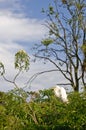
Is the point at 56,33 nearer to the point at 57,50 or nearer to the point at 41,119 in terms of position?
the point at 57,50

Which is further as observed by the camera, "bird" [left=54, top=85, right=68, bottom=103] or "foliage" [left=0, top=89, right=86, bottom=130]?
"bird" [left=54, top=85, right=68, bottom=103]

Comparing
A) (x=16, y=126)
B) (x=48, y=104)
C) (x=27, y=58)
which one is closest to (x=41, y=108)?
(x=48, y=104)

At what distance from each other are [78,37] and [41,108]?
72.8ft

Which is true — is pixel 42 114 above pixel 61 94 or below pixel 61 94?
below

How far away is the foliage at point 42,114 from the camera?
7.44 metres

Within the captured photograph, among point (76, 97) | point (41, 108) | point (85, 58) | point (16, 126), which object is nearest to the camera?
point (76, 97)

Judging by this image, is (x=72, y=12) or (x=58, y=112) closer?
(x=58, y=112)

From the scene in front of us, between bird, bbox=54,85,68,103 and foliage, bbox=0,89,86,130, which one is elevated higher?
bird, bbox=54,85,68,103

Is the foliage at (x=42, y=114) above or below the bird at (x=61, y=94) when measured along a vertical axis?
below

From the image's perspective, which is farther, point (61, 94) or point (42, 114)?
point (61, 94)

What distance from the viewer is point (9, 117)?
877cm

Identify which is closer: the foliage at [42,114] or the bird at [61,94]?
the foliage at [42,114]

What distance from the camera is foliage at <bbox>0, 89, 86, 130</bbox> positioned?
293 inches

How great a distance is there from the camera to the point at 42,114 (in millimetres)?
8953
